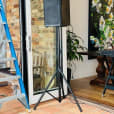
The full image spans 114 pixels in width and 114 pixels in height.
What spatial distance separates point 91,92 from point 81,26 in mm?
1788

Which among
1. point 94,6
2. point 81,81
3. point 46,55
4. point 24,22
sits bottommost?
point 81,81

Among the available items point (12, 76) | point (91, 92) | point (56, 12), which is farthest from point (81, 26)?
point (12, 76)

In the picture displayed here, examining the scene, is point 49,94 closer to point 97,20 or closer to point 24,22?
point 24,22

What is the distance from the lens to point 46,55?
3.79m

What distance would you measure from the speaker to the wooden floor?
1.33 m

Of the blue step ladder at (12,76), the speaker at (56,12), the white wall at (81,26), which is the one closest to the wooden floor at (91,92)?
the white wall at (81,26)

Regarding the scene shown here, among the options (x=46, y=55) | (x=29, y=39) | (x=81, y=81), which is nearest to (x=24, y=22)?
(x=29, y=39)

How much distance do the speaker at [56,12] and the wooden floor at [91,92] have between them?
4.35 ft

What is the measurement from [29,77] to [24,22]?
85 cm

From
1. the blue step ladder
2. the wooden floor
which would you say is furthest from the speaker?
the wooden floor

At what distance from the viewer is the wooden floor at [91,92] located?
142 inches

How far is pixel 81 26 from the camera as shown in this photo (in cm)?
524

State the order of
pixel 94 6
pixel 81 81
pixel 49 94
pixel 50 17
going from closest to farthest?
pixel 50 17
pixel 49 94
pixel 81 81
pixel 94 6

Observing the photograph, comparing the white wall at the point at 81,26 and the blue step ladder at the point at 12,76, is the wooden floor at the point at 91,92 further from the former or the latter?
the blue step ladder at the point at 12,76
